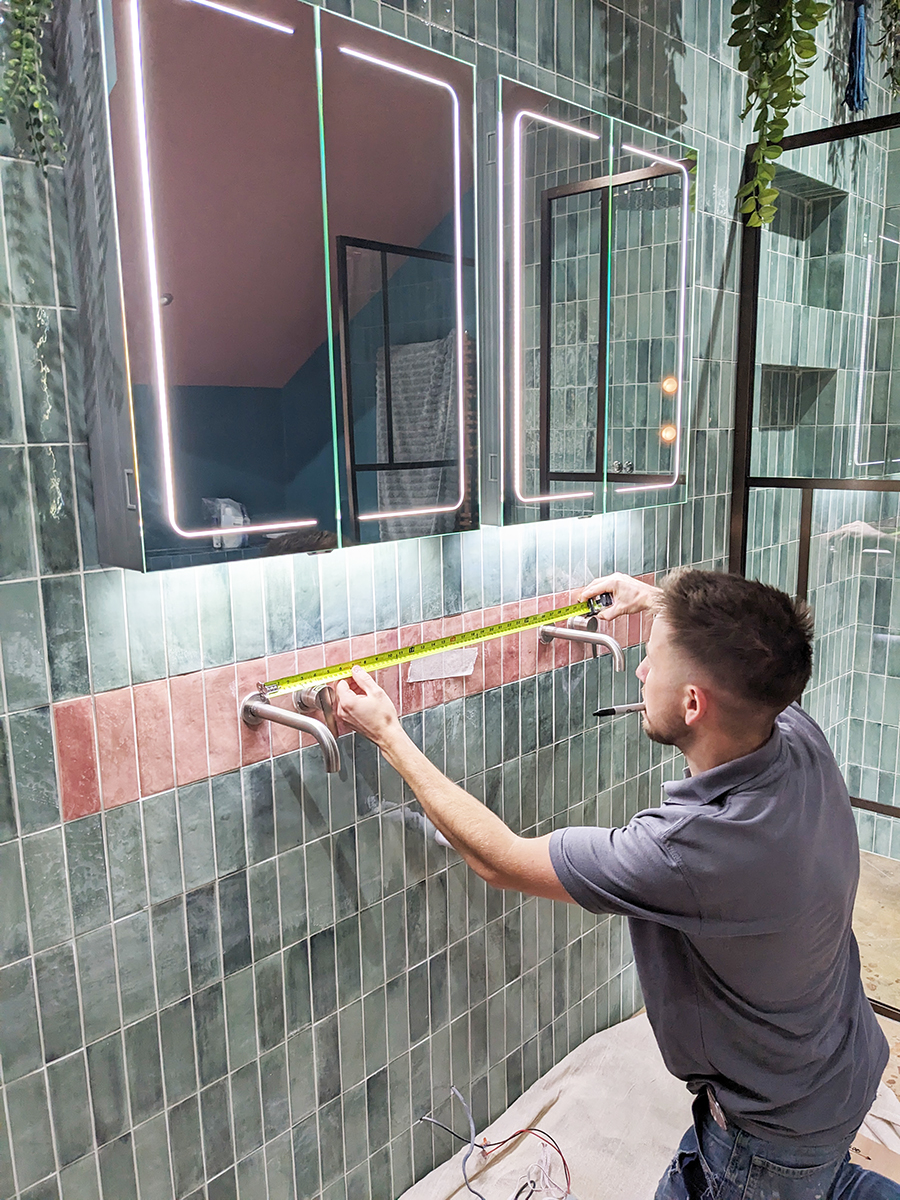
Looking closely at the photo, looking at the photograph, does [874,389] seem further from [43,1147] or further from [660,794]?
[43,1147]

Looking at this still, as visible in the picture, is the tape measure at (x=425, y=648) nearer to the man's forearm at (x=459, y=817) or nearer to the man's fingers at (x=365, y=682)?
the man's fingers at (x=365, y=682)

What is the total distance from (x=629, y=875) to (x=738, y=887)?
6.0 inches

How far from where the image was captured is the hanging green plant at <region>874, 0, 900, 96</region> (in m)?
2.77

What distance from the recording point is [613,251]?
1.97 metres

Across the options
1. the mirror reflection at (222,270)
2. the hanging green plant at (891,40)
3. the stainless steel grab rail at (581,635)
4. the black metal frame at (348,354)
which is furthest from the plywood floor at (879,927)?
the hanging green plant at (891,40)

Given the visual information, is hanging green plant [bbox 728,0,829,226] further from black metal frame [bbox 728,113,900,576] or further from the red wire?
the red wire

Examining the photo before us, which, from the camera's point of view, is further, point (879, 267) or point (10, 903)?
point (879, 267)

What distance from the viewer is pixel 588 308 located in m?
1.93

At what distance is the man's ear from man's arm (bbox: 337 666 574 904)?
29cm

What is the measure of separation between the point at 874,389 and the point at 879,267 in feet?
1.13

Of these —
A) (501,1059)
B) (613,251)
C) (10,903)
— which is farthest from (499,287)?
(501,1059)

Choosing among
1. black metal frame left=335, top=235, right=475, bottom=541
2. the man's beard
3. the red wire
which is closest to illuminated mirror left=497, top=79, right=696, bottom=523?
black metal frame left=335, top=235, right=475, bottom=541

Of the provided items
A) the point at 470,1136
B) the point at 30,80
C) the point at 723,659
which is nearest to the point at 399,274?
the point at 30,80

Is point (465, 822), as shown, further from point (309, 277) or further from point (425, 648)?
point (309, 277)
